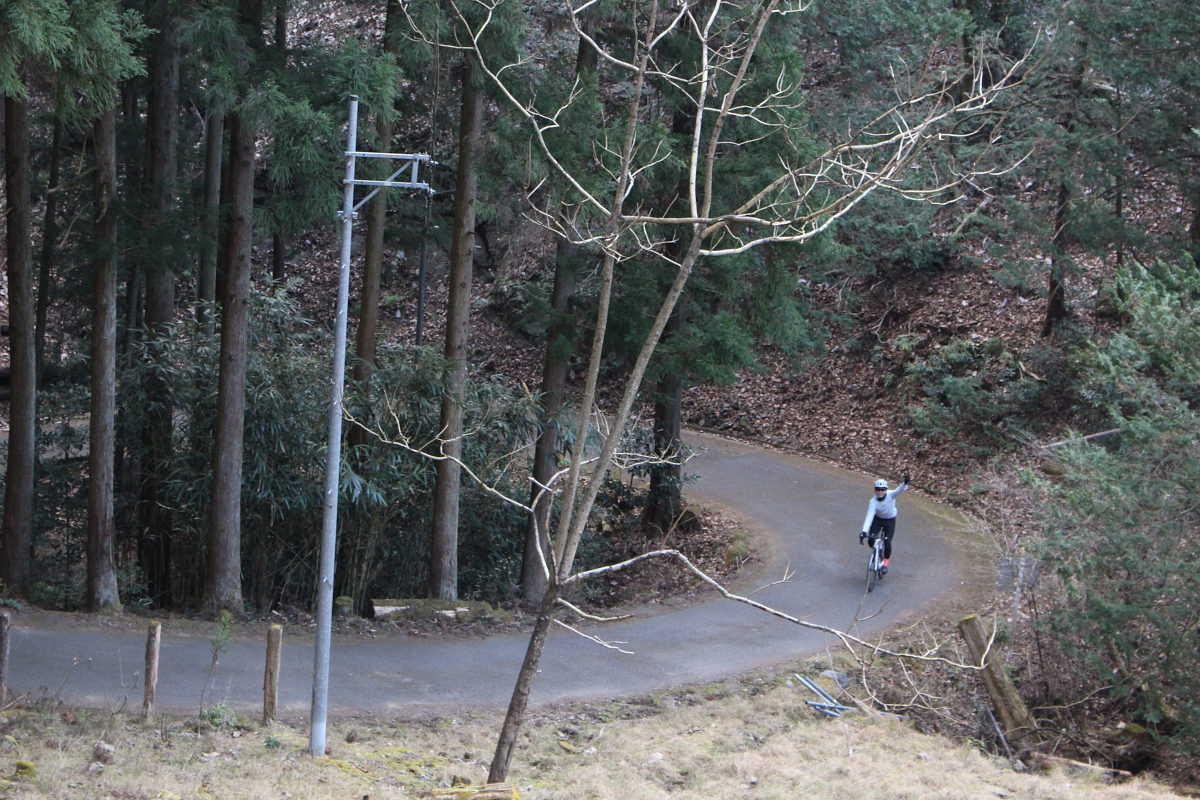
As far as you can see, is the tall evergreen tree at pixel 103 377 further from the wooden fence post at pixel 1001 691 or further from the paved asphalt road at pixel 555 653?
the wooden fence post at pixel 1001 691

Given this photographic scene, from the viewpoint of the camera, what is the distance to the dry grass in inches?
327

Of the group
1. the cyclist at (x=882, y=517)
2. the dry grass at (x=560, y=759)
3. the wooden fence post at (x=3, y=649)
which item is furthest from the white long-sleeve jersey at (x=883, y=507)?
the wooden fence post at (x=3, y=649)

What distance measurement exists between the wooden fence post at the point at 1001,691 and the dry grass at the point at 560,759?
1.08 metres

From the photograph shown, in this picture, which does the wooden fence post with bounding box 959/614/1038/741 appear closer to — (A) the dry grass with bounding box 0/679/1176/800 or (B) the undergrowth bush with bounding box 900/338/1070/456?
(A) the dry grass with bounding box 0/679/1176/800

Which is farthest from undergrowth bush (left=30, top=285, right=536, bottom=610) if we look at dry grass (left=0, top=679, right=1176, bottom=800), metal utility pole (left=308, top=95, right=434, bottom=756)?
metal utility pole (left=308, top=95, right=434, bottom=756)

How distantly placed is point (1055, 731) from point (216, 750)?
8.89m

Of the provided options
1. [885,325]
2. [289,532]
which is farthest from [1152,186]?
[289,532]

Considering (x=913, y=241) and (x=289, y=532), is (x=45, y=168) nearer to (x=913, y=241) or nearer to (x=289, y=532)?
(x=289, y=532)

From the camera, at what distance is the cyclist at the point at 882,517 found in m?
15.3

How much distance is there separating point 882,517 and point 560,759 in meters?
7.37

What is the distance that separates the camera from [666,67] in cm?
1512

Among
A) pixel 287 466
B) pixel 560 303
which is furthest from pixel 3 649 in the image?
pixel 560 303

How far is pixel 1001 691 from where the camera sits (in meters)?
11.9

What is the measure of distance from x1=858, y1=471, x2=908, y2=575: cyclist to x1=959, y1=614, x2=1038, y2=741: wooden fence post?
3570mm
